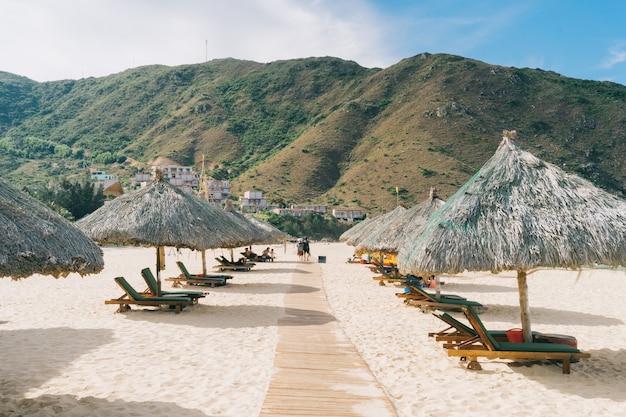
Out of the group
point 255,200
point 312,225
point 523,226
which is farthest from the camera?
point 255,200

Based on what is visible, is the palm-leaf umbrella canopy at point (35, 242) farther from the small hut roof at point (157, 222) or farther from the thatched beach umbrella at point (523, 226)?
the small hut roof at point (157, 222)

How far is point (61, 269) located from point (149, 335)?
11.9ft

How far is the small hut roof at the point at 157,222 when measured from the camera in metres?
10.9

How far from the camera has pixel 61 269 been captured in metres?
5.29

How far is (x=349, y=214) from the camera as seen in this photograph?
6288 centimetres

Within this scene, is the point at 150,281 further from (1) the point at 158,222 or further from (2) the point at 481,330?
(2) the point at 481,330

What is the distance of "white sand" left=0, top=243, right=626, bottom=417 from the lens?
17.7 ft

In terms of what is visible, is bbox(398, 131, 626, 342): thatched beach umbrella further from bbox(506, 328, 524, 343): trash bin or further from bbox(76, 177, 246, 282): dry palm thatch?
bbox(76, 177, 246, 282): dry palm thatch

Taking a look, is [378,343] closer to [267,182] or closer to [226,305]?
[226,305]

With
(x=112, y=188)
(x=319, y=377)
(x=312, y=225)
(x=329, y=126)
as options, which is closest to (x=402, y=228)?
(x=319, y=377)

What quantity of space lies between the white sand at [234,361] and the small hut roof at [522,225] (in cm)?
68

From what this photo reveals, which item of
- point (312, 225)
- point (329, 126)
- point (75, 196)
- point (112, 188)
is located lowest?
point (312, 225)

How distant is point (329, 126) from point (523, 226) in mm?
79914

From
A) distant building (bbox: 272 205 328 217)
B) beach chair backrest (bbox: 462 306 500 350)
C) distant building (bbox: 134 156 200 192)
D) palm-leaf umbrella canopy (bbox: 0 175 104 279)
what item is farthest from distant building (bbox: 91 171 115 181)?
beach chair backrest (bbox: 462 306 500 350)
